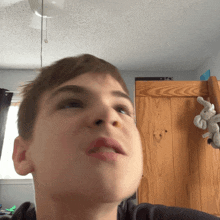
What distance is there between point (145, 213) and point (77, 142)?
40 centimetres

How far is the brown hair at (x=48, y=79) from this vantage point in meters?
0.37

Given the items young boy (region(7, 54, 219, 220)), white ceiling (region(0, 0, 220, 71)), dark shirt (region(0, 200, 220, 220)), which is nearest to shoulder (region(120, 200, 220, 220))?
dark shirt (region(0, 200, 220, 220))

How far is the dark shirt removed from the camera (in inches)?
19.0

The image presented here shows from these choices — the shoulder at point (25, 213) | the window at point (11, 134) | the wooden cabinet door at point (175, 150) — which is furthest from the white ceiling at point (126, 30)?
the shoulder at point (25, 213)

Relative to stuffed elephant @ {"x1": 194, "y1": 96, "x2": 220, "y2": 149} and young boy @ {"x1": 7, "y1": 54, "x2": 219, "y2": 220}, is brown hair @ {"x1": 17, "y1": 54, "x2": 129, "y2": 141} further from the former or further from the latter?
stuffed elephant @ {"x1": 194, "y1": 96, "x2": 220, "y2": 149}

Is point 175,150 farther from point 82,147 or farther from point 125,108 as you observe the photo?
point 82,147

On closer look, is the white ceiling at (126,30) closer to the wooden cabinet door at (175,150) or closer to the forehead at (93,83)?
the wooden cabinet door at (175,150)

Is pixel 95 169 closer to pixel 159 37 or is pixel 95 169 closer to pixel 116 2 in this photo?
pixel 116 2

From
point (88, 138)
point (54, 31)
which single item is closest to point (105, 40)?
point (54, 31)

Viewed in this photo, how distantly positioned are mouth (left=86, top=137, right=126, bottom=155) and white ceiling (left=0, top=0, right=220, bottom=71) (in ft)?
3.64

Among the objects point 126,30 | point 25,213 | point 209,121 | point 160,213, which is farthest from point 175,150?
point 126,30

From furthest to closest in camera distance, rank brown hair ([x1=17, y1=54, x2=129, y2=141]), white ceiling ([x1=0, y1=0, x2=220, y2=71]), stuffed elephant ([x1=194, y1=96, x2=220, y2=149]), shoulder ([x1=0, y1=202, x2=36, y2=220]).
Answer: white ceiling ([x1=0, y1=0, x2=220, y2=71])
stuffed elephant ([x1=194, y1=96, x2=220, y2=149])
shoulder ([x1=0, y1=202, x2=36, y2=220])
brown hair ([x1=17, y1=54, x2=129, y2=141])

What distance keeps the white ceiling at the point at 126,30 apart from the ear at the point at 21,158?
1101 millimetres

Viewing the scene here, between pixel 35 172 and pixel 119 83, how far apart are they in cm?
25
